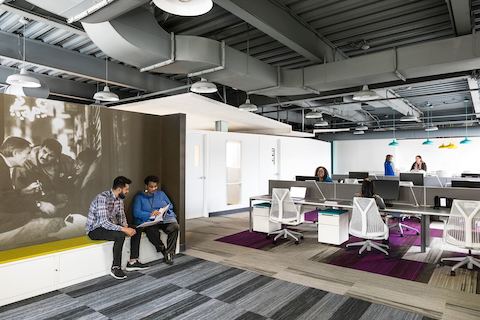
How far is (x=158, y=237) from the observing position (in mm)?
4781

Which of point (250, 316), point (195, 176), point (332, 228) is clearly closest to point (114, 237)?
Answer: point (250, 316)

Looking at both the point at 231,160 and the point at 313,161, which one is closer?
the point at 231,160

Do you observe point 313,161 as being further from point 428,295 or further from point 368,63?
point 428,295

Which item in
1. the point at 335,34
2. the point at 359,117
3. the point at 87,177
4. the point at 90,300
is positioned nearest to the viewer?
the point at 90,300

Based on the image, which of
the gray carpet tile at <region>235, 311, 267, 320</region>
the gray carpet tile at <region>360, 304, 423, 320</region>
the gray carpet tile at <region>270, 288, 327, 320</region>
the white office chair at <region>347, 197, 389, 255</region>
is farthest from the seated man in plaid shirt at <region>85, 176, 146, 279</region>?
the white office chair at <region>347, 197, 389, 255</region>

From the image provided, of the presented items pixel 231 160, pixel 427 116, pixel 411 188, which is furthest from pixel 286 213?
pixel 427 116

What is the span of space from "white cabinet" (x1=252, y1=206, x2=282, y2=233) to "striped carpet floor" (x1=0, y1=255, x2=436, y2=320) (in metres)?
1.98

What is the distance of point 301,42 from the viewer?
511cm

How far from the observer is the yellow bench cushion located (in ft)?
11.7

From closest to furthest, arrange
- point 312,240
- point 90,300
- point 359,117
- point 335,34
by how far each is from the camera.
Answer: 1. point 90,300
2. point 335,34
3. point 312,240
4. point 359,117

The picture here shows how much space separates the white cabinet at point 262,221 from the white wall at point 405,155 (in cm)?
1003

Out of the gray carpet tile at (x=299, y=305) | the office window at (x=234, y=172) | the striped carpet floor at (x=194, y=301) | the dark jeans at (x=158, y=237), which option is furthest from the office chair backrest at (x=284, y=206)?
the office window at (x=234, y=172)

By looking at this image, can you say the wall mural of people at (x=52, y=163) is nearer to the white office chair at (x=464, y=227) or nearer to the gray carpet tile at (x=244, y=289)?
the gray carpet tile at (x=244, y=289)

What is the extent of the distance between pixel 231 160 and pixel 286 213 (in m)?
4.37
